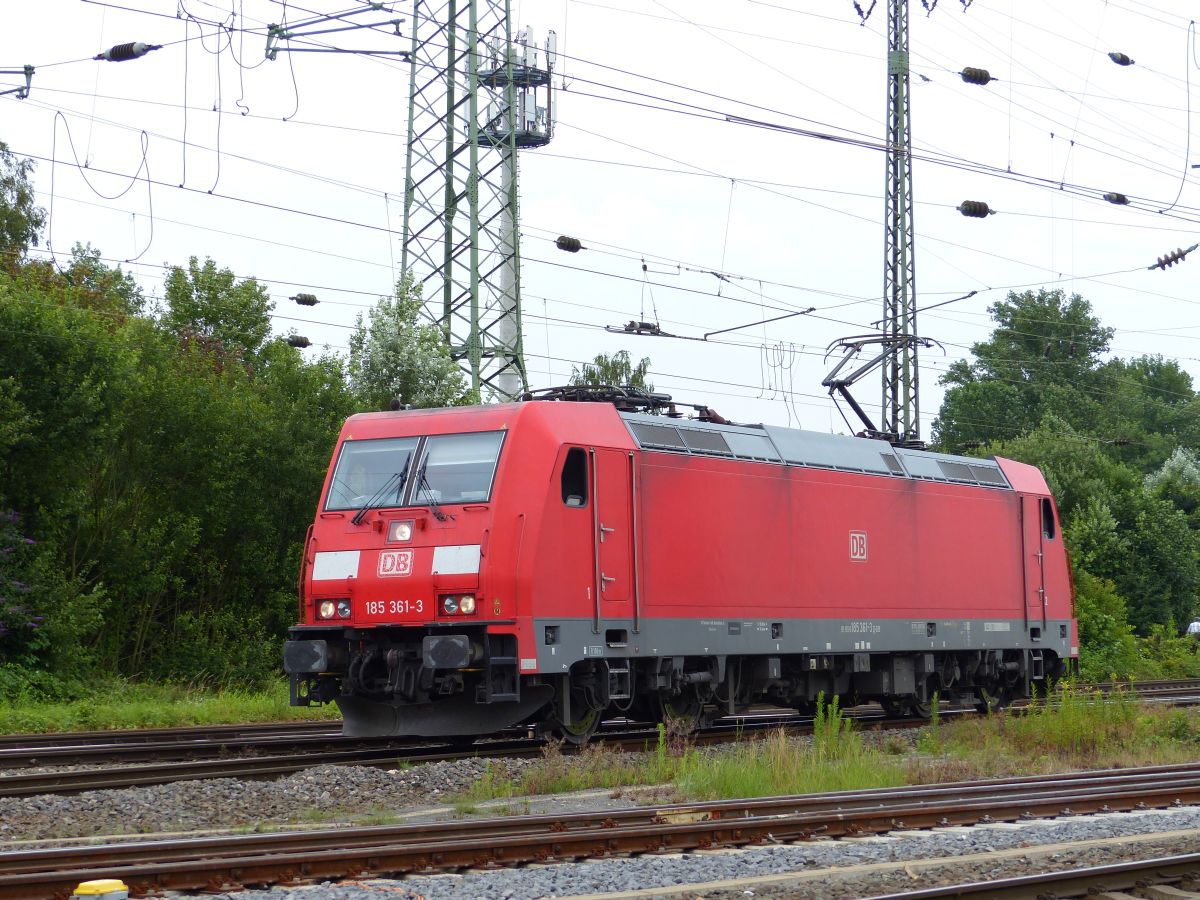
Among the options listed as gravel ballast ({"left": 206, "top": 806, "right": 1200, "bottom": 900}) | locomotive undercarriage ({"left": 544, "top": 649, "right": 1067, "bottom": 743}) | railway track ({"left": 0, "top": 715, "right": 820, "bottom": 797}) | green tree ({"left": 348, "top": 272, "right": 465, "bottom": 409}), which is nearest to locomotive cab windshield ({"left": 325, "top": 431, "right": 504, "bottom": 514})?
locomotive undercarriage ({"left": 544, "top": 649, "right": 1067, "bottom": 743})

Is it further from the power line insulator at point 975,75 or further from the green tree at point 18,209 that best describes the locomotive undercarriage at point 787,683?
the green tree at point 18,209

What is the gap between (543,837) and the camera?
927 centimetres

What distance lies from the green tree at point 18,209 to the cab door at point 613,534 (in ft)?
92.3

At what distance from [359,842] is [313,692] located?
604cm

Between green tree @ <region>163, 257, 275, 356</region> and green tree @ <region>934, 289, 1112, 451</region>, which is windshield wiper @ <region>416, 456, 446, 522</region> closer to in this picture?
green tree @ <region>163, 257, 275, 356</region>

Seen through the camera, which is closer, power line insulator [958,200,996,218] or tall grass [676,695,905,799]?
tall grass [676,695,905,799]

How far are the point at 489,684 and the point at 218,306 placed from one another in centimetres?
3141

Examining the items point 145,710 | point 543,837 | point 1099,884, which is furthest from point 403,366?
point 1099,884

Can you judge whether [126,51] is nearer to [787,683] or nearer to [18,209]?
[787,683]

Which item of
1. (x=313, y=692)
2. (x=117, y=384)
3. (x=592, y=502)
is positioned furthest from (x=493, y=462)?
(x=117, y=384)

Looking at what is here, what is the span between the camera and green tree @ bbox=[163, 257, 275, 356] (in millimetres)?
42812

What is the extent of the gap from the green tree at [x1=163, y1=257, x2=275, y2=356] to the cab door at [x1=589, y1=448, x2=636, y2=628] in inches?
1135

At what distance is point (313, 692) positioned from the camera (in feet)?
50.4

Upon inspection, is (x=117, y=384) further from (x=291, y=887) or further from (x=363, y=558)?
(x=291, y=887)
